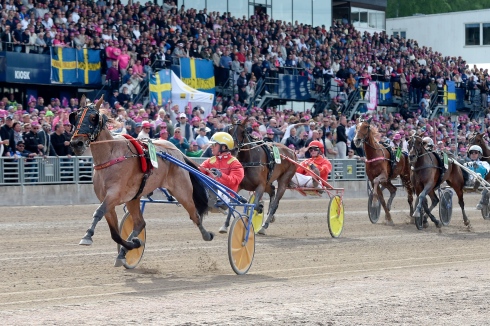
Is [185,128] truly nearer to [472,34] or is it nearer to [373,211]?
[373,211]

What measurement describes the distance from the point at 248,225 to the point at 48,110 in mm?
10734

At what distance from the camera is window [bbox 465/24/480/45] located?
4766 centimetres

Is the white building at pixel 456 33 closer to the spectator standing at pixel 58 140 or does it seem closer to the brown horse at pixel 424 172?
the brown horse at pixel 424 172

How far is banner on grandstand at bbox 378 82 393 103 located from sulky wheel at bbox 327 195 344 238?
62.8 feet

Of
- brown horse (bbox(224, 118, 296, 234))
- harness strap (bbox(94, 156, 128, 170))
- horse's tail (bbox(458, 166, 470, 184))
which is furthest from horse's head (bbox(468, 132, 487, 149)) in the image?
harness strap (bbox(94, 156, 128, 170))

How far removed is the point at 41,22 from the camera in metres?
21.4

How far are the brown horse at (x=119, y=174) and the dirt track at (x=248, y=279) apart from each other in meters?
0.51

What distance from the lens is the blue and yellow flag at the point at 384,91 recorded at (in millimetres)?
32938

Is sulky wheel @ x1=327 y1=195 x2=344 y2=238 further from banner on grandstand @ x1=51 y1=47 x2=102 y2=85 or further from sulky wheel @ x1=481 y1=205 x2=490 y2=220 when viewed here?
banner on grandstand @ x1=51 y1=47 x2=102 y2=85

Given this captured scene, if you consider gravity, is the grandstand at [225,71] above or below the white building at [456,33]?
below

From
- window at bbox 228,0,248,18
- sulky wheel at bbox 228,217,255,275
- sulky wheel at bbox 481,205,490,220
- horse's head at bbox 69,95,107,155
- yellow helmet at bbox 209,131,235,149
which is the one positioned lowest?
sulky wheel at bbox 481,205,490,220

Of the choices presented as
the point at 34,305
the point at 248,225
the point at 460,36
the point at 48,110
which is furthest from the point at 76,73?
the point at 460,36

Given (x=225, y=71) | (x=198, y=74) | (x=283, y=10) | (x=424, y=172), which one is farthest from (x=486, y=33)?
(x=424, y=172)

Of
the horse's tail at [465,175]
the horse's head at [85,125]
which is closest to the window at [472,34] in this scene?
the horse's tail at [465,175]
